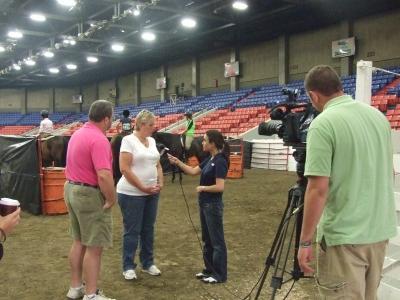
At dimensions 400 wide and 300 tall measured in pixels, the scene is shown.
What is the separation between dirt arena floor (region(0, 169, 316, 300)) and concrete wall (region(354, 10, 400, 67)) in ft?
40.4

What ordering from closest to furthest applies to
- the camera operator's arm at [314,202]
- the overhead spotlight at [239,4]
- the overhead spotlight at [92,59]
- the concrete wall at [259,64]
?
the camera operator's arm at [314,202], the overhead spotlight at [239,4], the concrete wall at [259,64], the overhead spotlight at [92,59]

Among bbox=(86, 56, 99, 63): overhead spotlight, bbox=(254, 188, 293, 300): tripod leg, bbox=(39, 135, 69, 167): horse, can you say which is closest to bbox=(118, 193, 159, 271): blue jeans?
bbox=(254, 188, 293, 300): tripod leg

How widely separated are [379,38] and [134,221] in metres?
16.5

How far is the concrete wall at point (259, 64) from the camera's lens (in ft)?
71.2

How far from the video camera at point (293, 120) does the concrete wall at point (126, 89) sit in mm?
28857

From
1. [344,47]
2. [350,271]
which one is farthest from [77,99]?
[350,271]

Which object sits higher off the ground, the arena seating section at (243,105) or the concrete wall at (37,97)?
the concrete wall at (37,97)

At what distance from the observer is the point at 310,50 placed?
19703mm

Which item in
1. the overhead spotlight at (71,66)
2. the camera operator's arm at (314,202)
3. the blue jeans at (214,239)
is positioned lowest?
the blue jeans at (214,239)

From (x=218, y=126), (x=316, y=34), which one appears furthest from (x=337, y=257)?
(x=316, y=34)

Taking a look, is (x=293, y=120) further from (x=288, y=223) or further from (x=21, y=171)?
(x=21, y=171)

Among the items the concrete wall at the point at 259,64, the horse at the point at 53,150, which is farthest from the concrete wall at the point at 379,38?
the horse at the point at 53,150

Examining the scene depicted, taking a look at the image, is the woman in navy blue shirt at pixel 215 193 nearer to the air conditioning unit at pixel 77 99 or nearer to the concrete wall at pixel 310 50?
the concrete wall at pixel 310 50

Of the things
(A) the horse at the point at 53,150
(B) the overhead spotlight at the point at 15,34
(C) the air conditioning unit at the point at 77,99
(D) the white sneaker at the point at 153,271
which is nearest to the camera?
(D) the white sneaker at the point at 153,271
